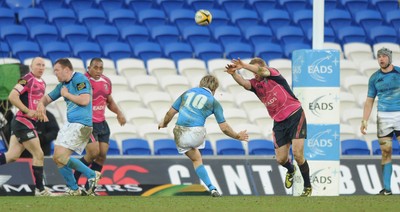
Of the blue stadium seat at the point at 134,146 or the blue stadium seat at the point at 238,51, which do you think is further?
the blue stadium seat at the point at 238,51

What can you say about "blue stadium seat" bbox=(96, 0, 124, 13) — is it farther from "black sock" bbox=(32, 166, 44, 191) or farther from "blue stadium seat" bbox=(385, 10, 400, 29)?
"black sock" bbox=(32, 166, 44, 191)

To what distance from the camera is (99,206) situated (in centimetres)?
1247

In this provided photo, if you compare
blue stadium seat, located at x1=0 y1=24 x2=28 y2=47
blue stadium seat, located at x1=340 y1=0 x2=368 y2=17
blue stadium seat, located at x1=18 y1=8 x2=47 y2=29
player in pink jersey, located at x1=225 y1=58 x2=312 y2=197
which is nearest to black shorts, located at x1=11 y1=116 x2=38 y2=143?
player in pink jersey, located at x1=225 y1=58 x2=312 y2=197

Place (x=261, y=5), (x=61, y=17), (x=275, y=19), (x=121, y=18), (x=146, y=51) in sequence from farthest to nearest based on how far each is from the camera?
(x=261, y=5) → (x=275, y=19) → (x=121, y=18) → (x=61, y=17) → (x=146, y=51)

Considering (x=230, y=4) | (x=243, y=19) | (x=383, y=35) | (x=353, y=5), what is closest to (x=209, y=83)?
(x=243, y=19)

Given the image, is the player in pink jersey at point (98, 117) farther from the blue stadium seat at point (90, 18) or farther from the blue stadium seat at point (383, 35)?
the blue stadium seat at point (383, 35)

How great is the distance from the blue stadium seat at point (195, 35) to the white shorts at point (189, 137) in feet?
27.3

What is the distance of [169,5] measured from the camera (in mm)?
23922

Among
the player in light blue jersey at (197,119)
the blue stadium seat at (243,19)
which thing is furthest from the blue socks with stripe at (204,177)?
the blue stadium seat at (243,19)

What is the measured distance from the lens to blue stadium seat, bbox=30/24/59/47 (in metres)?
22.0

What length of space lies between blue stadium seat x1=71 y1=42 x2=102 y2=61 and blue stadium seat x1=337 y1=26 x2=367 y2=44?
→ 5.44m

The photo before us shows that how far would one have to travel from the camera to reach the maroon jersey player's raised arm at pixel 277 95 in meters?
14.9

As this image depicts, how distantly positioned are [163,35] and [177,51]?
725 mm

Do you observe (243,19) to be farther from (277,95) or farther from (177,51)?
(277,95)
